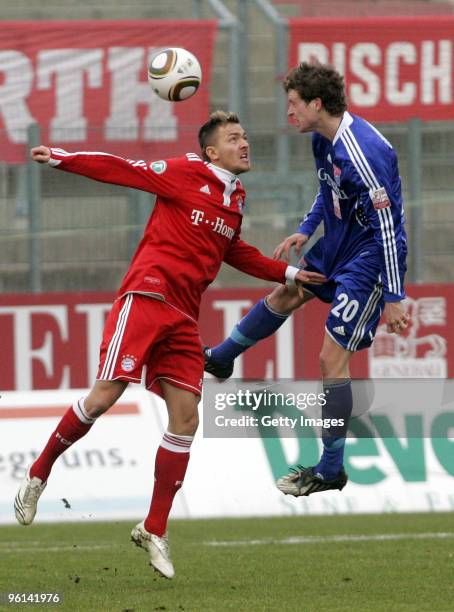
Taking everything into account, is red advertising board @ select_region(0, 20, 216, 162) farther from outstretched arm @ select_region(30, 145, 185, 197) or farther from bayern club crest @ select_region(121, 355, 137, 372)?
bayern club crest @ select_region(121, 355, 137, 372)

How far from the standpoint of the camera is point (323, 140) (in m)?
8.55

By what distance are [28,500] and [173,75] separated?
2.72 metres

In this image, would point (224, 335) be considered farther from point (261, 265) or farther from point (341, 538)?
point (261, 265)

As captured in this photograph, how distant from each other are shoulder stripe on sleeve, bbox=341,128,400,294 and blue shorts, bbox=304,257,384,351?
0.27 m

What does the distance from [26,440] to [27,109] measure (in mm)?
4117

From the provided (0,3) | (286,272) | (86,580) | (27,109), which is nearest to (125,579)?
(86,580)

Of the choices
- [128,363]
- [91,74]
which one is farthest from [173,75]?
[91,74]

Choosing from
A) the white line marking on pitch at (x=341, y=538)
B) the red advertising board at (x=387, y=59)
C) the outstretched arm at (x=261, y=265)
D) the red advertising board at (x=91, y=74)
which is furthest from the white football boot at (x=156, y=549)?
the red advertising board at (x=387, y=59)

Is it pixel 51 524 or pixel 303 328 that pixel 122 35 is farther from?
pixel 51 524

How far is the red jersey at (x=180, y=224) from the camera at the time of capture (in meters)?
8.24

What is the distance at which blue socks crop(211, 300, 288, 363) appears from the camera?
9.21 metres

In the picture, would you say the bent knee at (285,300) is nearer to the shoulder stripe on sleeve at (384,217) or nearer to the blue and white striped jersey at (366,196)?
the blue and white striped jersey at (366,196)

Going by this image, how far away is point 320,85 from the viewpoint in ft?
27.6

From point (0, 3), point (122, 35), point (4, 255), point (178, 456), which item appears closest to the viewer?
point (178, 456)
